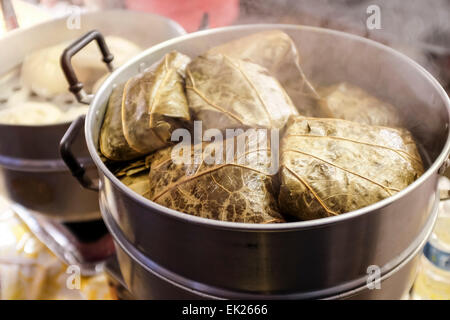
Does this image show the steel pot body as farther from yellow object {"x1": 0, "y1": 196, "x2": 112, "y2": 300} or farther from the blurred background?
the blurred background

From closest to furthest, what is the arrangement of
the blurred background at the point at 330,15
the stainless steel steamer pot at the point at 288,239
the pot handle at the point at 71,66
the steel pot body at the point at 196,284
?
1. the stainless steel steamer pot at the point at 288,239
2. the steel pot body at the point at 196,284
3. the pot handle at the point at 71,66
4. the blurred background at the point at 330,15

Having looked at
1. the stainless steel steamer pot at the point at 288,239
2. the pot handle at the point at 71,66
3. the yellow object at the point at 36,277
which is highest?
the pot handle at the point at 71,66

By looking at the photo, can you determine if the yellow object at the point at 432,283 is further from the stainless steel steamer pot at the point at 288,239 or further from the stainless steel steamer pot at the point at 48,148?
the stainless steel steamer pot at the point at 48,148

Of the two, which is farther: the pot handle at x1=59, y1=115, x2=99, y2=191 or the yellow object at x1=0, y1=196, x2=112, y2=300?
the yellow object at x1=0, y1=196, x2=112, y2=300

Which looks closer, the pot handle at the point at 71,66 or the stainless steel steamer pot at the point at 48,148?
the pot handle at the point at 71,66

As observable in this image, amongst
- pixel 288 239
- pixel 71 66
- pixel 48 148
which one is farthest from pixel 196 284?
pixel 48 148

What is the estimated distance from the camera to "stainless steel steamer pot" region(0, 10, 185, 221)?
1816 mm

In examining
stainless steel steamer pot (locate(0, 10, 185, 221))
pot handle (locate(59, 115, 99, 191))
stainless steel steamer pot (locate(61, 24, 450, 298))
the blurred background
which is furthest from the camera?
the blurred background

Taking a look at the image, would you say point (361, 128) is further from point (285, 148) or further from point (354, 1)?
point (354, 1)

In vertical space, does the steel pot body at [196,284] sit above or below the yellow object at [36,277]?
above

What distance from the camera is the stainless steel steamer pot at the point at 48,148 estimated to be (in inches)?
71.5

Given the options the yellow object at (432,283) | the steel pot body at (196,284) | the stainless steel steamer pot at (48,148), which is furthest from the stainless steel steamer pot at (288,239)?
the yellow object at (432,283)

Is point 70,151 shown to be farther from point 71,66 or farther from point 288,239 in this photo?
point 288,239

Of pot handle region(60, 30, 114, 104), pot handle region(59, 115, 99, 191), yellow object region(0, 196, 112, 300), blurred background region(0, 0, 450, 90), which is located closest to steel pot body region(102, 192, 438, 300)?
pot handle region(59, 115, 99, 191)
